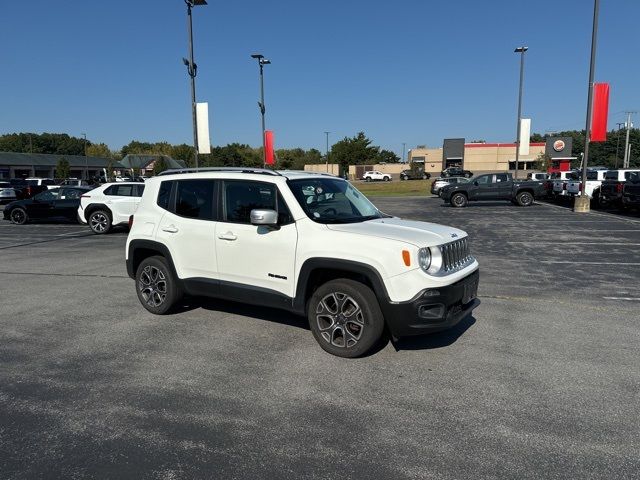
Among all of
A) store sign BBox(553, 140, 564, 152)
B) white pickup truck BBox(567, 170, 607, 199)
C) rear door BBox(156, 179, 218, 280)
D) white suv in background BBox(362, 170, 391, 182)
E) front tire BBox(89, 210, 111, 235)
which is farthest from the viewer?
white suv in background BBox(362, 170, 391, 182)

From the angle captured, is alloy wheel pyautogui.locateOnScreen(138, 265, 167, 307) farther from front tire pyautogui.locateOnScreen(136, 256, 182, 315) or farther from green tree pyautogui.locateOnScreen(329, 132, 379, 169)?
green tree pyautogui.locateOnScreen(329, 132, 379, 169)

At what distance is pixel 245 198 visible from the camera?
520cm

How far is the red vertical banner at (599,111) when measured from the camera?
66.6 ft

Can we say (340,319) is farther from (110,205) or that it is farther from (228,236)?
(110,205)

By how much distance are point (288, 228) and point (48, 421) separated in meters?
2.56

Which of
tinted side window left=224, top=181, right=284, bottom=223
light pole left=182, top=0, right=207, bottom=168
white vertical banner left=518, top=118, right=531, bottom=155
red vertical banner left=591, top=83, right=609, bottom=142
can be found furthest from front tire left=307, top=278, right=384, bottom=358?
white vertical banner left=518, top=118, right=531, bottom=155

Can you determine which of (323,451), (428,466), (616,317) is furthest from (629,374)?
(323,451)

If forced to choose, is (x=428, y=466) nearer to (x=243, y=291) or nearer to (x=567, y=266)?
(x=243, y=291)

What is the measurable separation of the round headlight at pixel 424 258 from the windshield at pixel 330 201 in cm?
98

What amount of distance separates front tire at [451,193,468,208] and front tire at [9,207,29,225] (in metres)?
19.4

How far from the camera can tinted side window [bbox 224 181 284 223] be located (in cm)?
506

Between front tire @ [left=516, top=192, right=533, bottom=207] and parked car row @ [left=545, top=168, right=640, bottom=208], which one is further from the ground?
parked car row @ [left=545, top=168, right=640, bottom=208]

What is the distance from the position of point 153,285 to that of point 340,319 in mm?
2772

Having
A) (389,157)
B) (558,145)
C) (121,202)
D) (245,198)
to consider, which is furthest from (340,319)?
(389,157)
